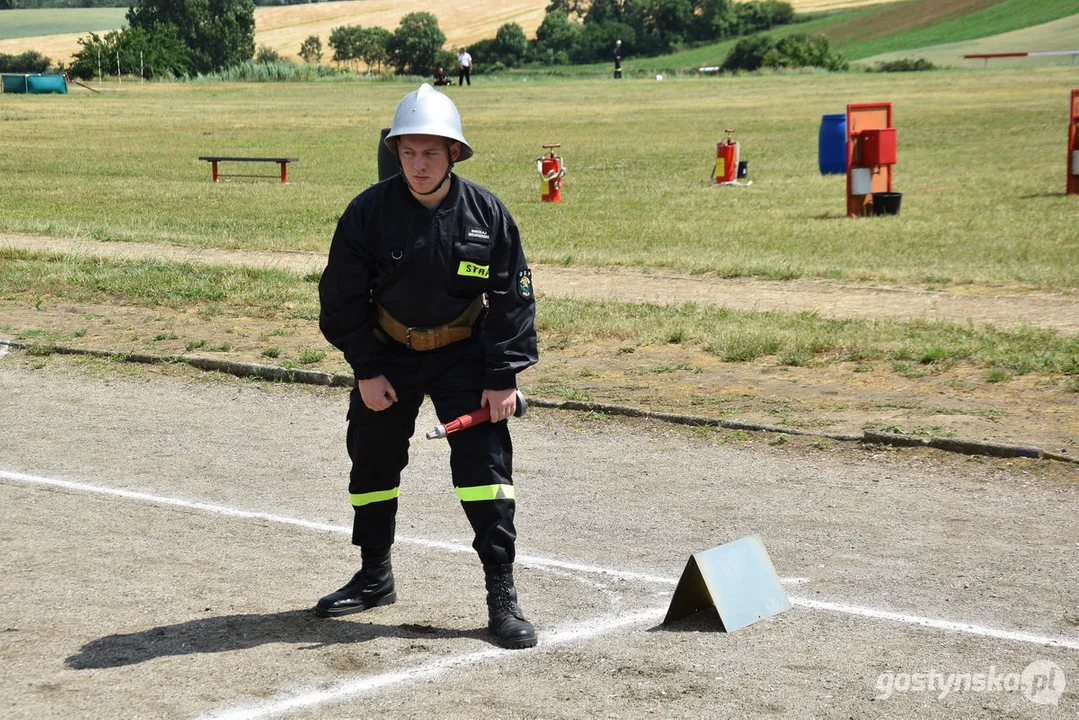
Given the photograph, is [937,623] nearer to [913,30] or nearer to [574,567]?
[574,567]

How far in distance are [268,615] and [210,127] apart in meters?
43.4

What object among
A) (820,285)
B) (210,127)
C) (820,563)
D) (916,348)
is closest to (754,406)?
(916,348)

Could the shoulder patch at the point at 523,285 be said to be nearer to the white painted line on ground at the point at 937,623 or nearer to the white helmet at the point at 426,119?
the white helmet at the point at 426,119

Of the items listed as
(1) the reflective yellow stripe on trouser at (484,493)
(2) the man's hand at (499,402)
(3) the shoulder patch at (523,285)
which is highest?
(3) the shoulder patch at (523,285)

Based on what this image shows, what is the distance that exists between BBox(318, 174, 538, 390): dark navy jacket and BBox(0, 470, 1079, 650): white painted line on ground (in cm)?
122

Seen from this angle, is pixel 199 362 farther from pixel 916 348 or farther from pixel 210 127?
pixel 210 127

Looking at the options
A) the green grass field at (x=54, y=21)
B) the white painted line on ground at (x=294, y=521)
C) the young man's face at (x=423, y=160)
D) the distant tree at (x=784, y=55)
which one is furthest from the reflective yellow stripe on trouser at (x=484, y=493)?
the green grass field at (x=54, y=21)

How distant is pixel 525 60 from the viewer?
378 feet

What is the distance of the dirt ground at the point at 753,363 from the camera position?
8.61 metres

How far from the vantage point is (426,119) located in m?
4.84

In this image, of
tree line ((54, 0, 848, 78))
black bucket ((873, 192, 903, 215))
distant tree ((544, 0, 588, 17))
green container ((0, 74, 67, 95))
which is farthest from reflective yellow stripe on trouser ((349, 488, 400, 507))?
distant tree ((544, 0, 588, 17))

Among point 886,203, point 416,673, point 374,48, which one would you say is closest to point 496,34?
point 374,48

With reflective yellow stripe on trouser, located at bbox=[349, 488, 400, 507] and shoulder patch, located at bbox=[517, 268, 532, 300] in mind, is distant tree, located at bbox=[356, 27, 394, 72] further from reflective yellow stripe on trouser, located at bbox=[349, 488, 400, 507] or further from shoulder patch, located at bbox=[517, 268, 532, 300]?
shoulder patch, located at bbox=[517, 268, 532, 300]

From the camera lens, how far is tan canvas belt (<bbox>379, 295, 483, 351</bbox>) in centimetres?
510
